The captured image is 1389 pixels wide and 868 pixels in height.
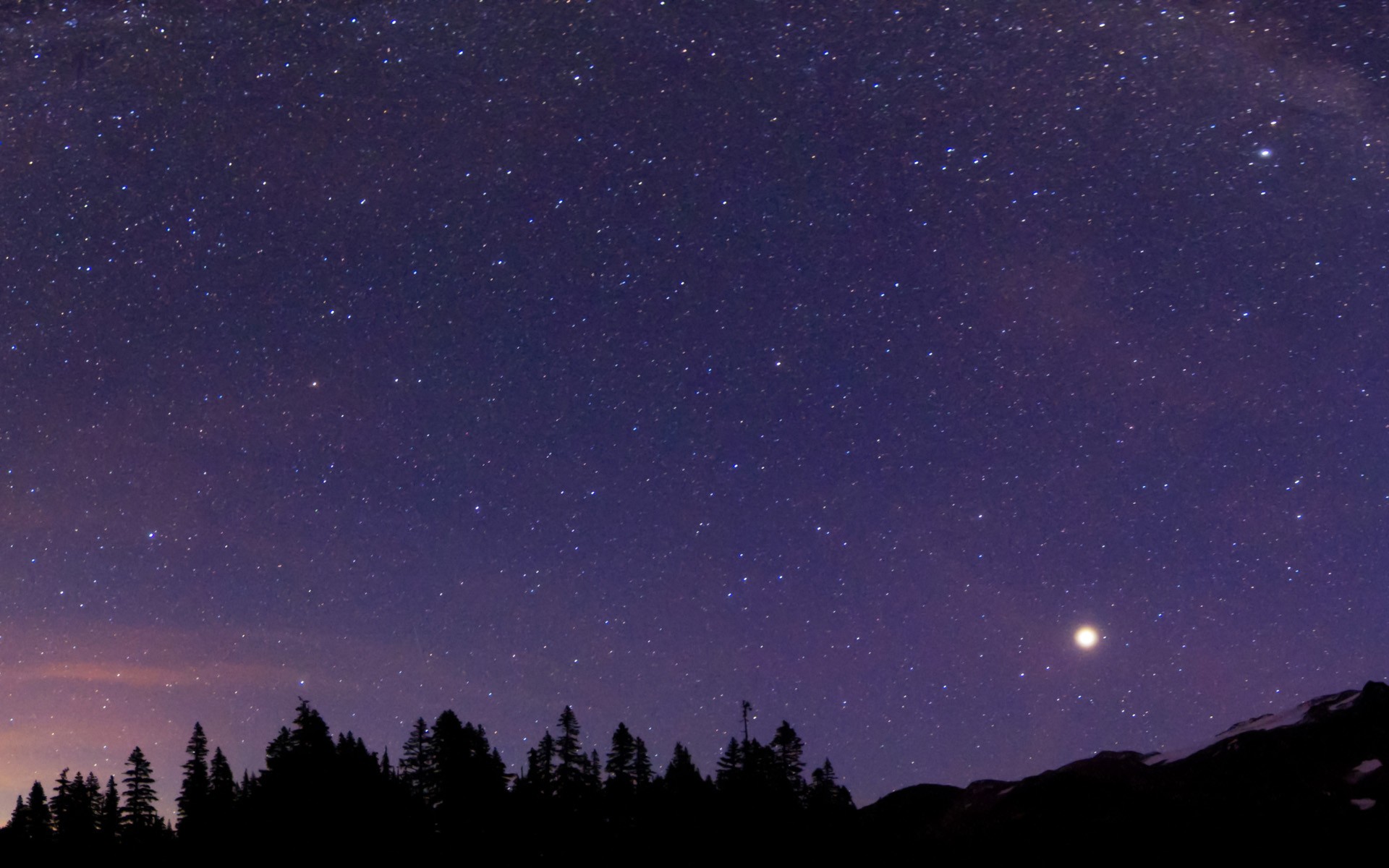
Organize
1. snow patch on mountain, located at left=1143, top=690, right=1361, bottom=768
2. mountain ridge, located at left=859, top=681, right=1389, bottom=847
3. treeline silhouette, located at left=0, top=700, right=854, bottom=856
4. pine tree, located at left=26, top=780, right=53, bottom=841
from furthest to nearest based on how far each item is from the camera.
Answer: snow patch on mountain, located at left=1143, top=690, right=1361, bottom=768
mountain ridge, located at left=859, top=681, right=1389, bottom=847
pine tree, located at left=26, top=780, right=53, bottom=841
treeline silhouette, located at left=0, top=700, right=854, bottom=856

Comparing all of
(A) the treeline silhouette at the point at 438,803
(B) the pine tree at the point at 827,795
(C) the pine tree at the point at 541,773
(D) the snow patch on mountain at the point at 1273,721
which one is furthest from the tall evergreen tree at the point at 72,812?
(D) the snow patch on mountain at the point at 1273,721

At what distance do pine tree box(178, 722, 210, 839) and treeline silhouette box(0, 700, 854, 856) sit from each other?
94mm

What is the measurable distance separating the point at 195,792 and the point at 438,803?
1507 cm

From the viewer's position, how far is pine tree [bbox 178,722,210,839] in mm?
54656

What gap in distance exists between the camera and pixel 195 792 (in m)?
57.2

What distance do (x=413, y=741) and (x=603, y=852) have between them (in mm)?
14364

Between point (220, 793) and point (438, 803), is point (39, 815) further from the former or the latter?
point (438, 803)

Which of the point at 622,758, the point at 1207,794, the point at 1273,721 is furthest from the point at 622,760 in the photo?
the point at 1273,721

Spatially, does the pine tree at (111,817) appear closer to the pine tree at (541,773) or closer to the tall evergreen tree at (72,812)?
the tall evergreen tree at (72,812)

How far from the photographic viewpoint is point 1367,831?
2783 inches

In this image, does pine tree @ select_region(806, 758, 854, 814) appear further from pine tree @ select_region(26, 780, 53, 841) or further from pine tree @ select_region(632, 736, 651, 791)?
pine tree @ select_region(26, 780, 53, 841)

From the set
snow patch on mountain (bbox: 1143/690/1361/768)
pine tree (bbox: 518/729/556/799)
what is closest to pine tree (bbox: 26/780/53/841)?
pine tree (bbox: 518/729/556/799)

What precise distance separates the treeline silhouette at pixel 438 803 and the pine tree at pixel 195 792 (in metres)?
0.09

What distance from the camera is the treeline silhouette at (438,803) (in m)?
46.7
